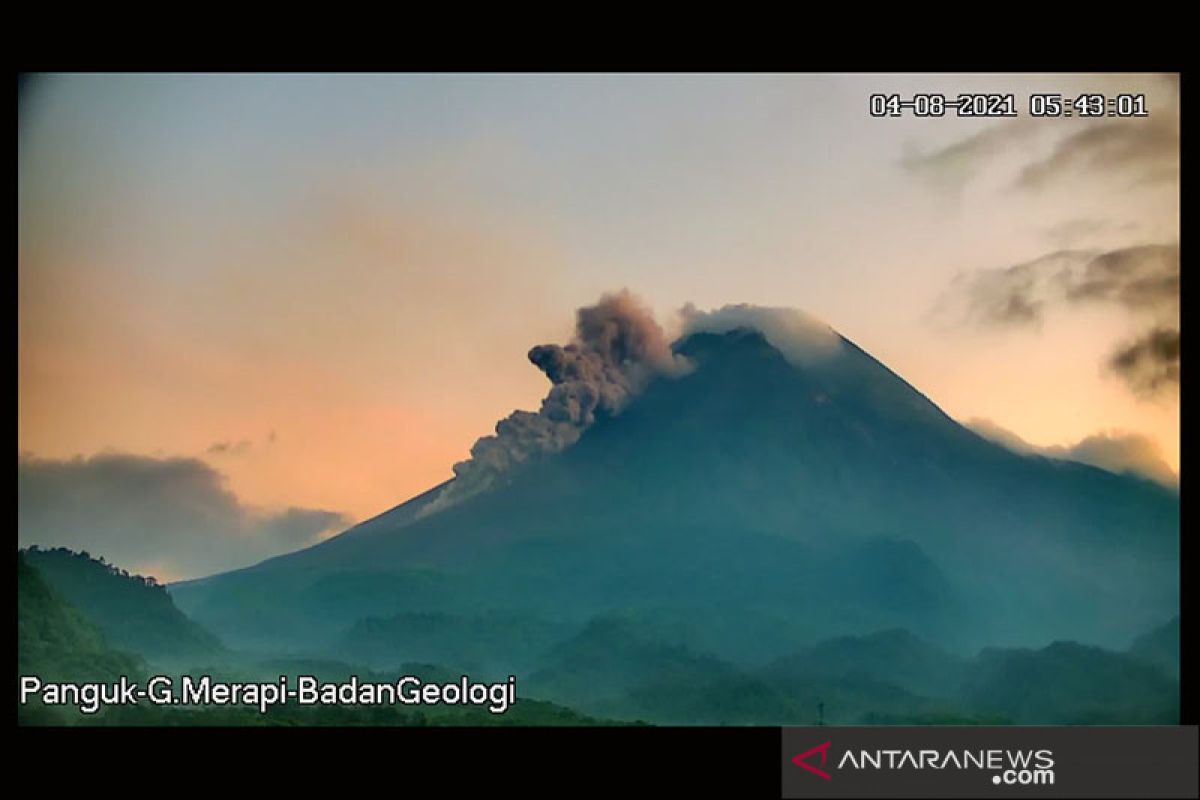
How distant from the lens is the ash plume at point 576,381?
7.44 meters

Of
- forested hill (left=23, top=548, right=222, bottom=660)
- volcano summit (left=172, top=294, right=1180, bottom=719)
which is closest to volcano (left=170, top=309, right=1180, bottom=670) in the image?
volcano summit (left=172, top=294, right=1180, bottom=719)

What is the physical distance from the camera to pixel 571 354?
7.45 metres

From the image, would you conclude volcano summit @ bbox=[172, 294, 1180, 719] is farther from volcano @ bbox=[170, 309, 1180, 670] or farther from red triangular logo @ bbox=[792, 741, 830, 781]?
red triangular logo @ bbox=[792, 741, 830, 781]

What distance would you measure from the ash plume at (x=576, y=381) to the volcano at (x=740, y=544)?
80 millimetres

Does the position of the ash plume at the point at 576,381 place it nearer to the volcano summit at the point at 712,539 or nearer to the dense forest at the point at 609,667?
the volcano summit at the point at 712,539

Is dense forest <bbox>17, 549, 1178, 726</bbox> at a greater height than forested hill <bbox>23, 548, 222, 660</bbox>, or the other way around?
forested hill <bbox>23, 548, 222, 660</bbox>

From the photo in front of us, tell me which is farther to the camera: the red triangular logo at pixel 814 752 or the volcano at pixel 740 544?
the volcano at pixel 740 544

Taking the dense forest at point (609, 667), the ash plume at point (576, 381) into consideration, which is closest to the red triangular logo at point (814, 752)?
the dense forest at point (609, 667)

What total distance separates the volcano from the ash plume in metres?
0.08

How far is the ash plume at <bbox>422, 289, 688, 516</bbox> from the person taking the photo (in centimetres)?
744

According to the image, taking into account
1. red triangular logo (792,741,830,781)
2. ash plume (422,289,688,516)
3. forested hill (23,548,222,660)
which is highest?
ash plume (422,289,688,516)

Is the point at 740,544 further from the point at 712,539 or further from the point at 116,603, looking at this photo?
the point at 116,603

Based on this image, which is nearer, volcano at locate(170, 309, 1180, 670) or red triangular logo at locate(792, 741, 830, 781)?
red triangular logo at locate(792, 741, 830, 781)

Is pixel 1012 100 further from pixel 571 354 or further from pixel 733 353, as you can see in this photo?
pixel 571 354
